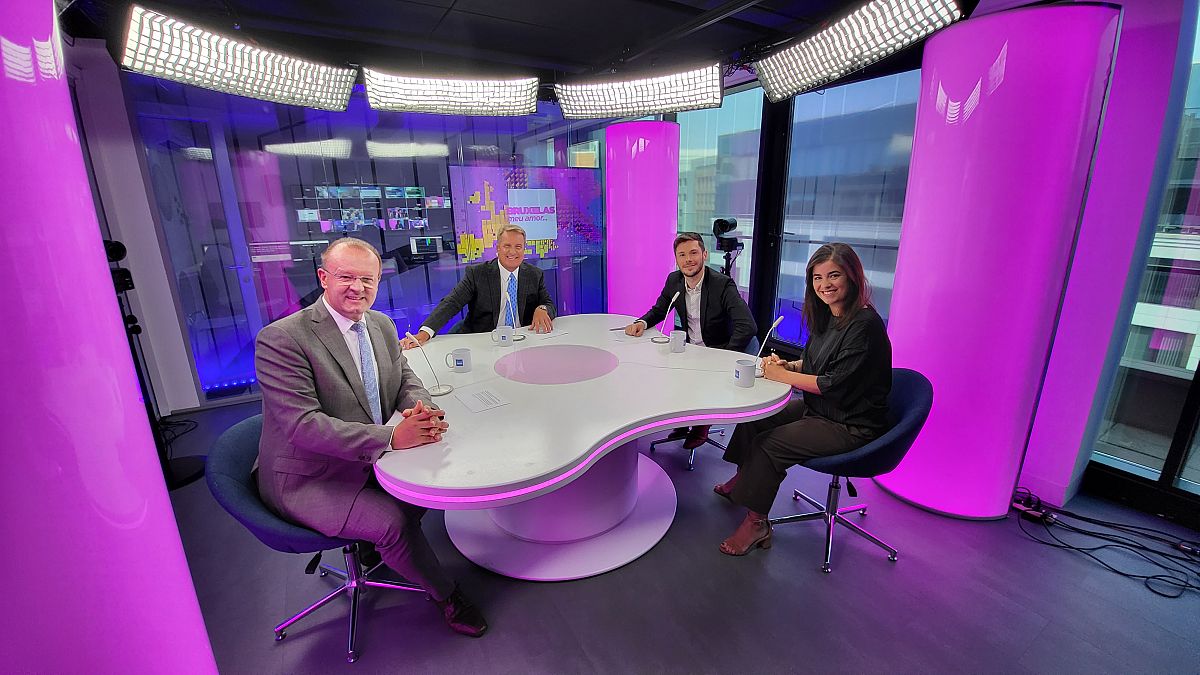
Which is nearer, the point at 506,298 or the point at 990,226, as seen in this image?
the point at 990,226

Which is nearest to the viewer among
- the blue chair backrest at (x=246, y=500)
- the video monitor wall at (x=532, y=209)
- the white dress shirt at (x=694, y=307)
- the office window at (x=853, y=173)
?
the blue chair backrest at (x=246, y=500)

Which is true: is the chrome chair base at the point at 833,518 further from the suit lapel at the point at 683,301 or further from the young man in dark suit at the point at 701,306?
the suit lapel at the point at 683,301

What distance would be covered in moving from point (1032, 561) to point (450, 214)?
543cm

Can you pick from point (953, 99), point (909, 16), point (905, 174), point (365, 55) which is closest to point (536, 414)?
point (909, 16)

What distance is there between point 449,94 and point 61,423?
2816 mm

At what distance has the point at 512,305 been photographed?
3.58m

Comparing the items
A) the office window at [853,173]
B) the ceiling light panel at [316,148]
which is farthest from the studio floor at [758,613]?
the ceiling light panel at [316,148]

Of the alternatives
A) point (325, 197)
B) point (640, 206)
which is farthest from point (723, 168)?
point (325, 197)

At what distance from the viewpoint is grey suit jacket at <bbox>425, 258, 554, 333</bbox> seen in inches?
139

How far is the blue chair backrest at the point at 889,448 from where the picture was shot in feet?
6.92

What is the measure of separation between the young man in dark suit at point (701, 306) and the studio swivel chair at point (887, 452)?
3.27 feet

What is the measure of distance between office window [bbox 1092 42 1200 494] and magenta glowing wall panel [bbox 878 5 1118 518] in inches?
33.4

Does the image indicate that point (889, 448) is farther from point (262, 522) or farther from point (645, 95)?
point (645, 95)

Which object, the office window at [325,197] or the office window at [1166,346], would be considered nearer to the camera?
the office window at [1166,346]
